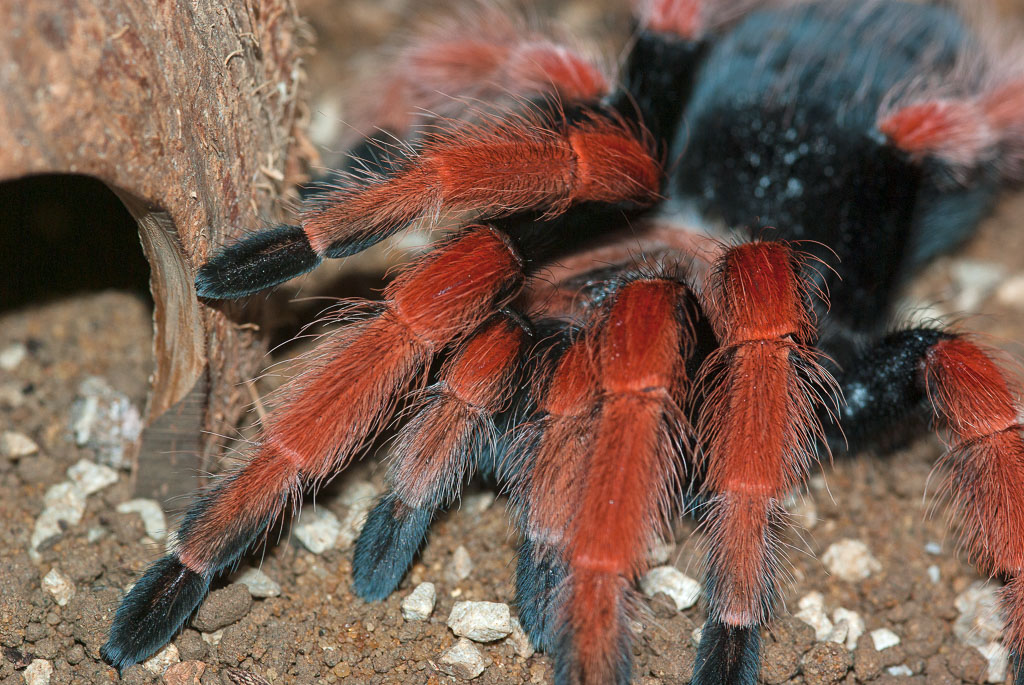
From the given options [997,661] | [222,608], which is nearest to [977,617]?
[997,661]

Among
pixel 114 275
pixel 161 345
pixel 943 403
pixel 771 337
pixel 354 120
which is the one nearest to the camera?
pixel 771 337

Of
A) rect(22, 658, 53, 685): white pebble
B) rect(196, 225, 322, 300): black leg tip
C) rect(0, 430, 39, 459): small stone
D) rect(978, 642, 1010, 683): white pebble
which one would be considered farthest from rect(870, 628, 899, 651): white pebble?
rect(0, 430, 39, 459): small stone

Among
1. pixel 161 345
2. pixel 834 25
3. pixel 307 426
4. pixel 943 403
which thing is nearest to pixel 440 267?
pixel 307 426

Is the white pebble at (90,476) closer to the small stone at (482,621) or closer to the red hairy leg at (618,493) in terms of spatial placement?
the small stone at (482,621)

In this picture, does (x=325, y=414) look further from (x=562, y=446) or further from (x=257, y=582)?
(x=257, y=582)

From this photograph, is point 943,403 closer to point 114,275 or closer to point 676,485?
point 676,485

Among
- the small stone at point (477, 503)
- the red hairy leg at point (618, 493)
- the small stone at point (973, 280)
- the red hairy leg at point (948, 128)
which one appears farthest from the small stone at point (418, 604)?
the small stone at point (973, 280)
